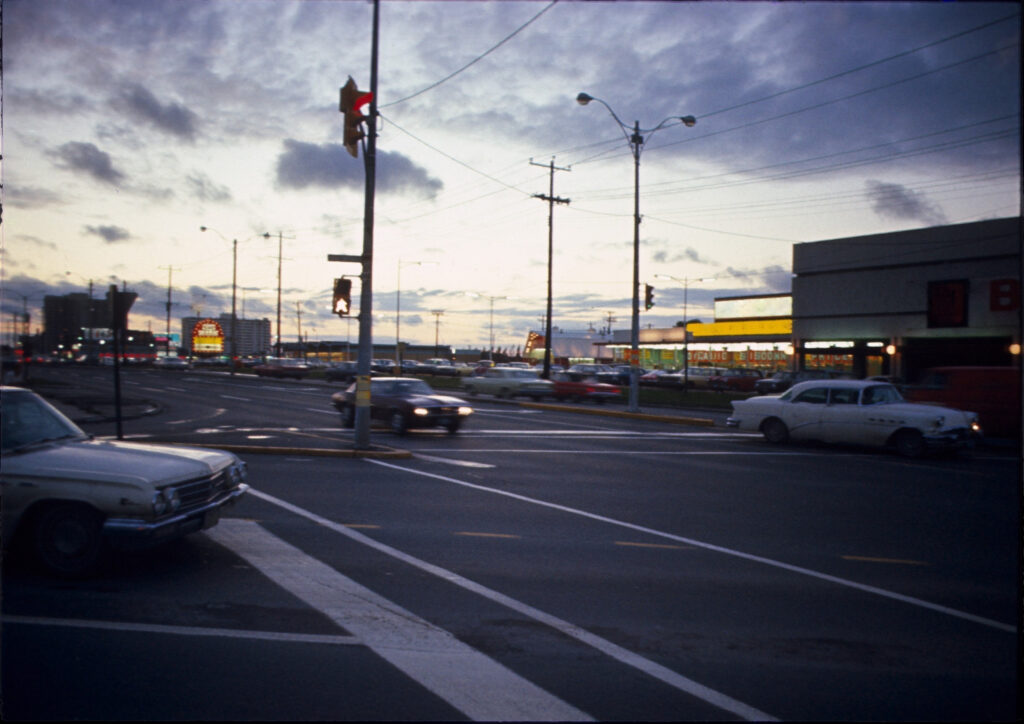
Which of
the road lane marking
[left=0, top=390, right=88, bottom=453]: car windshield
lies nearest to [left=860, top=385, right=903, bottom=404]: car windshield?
the road lane marking

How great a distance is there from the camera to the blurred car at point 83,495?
5621 mm

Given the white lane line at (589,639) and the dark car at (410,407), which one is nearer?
the white lane line at (589,639)

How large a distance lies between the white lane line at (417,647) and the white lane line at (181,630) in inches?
7.6

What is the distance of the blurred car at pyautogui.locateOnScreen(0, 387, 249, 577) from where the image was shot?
5621 millimetres

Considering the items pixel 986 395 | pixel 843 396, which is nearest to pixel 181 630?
pixel 843 396

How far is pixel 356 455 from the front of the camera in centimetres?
1407

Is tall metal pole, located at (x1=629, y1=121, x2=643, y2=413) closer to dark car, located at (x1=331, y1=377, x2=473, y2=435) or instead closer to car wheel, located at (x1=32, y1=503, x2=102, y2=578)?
dark car, located at (x1=331, y1=377, x2=473, y2=435)

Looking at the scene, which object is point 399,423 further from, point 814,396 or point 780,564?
point 780,564

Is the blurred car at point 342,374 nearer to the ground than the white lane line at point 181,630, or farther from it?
farther from it

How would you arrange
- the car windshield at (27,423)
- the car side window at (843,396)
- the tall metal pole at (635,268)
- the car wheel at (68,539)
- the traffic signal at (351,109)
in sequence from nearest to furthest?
the car wheel at (68,539) → the car windshield at (27,423) → the traffic signal at (351,109) → the car side window at (843,396) → the tall metal pole at (635,268)

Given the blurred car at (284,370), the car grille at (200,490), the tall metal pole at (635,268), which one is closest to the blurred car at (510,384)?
the tall metal pole at (635,268)

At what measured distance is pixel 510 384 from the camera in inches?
1332

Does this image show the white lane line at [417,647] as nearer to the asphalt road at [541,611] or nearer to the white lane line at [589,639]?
the asphalt road at [541,611]

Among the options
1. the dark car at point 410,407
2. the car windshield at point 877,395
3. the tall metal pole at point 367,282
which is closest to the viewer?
the tall metal pole at point 367,282
